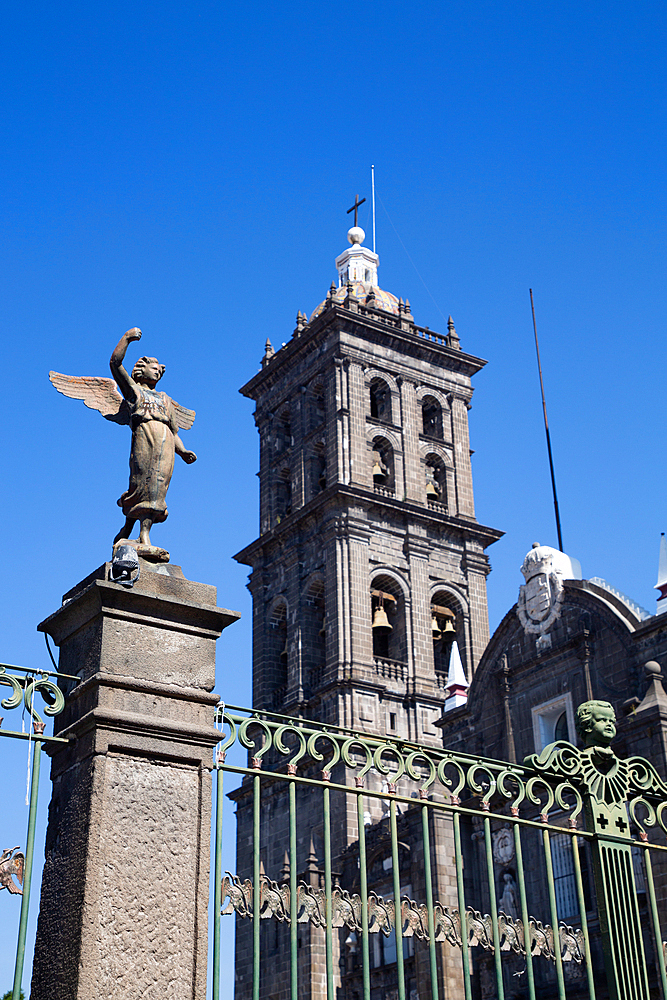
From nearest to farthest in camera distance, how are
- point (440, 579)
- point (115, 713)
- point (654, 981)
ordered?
point (115, 713) → point (654, 981) → point (440, 579)

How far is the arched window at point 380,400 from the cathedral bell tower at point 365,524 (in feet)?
0.18

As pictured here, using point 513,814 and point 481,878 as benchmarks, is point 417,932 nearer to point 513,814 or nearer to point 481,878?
point 513,814

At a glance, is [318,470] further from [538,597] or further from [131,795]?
[131,795]

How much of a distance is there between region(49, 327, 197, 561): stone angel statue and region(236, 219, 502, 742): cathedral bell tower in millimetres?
33375

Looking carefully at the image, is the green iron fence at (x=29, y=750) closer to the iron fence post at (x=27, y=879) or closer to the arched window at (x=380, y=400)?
the iron fence post at (x=27, y=879)

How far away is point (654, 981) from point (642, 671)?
626cm

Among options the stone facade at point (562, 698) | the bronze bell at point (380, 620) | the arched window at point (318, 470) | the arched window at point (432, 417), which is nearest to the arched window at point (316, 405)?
the arched window at point (318, 470)

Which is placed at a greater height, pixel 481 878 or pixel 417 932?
pixel 481 878

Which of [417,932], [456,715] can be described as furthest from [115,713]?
[456,715]

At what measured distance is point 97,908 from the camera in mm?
4938

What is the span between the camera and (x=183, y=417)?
6.50m

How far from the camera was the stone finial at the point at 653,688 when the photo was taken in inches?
887

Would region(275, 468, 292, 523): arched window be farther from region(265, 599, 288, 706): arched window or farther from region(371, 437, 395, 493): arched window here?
region(265, 599, 288, 706): arched window

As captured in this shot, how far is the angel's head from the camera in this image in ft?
21.2
